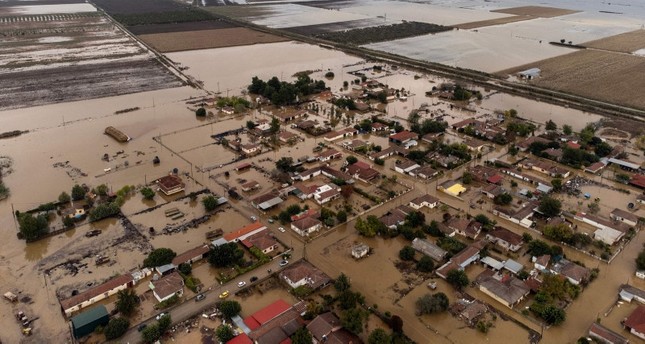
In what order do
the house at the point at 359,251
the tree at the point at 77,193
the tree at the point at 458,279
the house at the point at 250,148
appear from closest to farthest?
the tree at the point at 458,279 < the house at the point at 359,251 < the tree at the point at 77,193 < the house at the point at 250,148

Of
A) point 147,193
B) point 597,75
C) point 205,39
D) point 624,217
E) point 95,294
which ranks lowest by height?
point 95,294

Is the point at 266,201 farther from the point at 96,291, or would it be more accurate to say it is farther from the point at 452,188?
the point at 452,188

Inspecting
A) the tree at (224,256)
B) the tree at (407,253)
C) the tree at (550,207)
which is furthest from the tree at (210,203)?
the tree at (550,207)

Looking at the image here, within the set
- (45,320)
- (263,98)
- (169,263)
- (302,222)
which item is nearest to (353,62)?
(263,98)

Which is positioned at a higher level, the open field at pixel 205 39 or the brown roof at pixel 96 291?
the open field at pixel 205 39

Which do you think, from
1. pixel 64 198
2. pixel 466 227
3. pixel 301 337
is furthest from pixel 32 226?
pixel 466 227

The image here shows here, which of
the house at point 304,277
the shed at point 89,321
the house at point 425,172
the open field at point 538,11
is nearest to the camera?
the shed at point 89,321

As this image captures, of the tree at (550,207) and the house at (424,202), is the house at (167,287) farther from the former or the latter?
the tree at (550,207)
